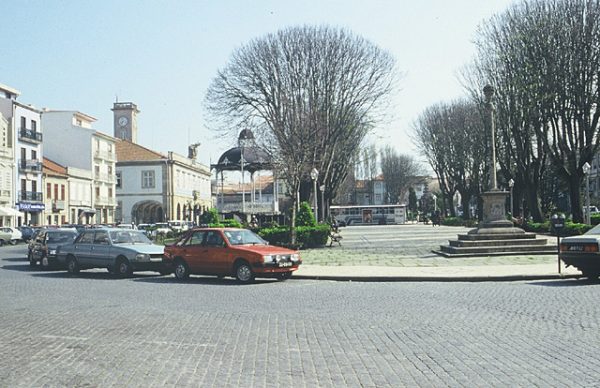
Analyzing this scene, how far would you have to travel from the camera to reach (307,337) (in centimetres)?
927

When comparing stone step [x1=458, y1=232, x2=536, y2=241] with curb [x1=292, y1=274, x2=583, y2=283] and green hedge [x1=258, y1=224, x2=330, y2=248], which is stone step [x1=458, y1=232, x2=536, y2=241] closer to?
green hedge [x1=258, y1=224, x2=330, y2=248]

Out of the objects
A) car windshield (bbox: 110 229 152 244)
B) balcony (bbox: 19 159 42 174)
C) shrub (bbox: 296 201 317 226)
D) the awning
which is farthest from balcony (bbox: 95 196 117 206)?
car windshield (bbox: 110 229 152 244)

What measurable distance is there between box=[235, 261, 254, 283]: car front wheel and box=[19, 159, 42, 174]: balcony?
4994 cm

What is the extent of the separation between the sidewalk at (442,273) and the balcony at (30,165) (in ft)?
159

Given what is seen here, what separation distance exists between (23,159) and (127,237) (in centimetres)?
4567

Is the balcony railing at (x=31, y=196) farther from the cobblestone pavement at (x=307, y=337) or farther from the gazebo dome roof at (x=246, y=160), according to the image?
the cobblestone pavement at (x=307, y=337)

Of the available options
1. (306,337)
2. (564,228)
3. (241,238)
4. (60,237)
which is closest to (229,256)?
(241,238)

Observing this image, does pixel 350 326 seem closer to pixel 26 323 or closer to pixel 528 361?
pixel 528 361

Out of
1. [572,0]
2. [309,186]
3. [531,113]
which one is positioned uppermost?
[572,0]

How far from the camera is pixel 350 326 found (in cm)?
1015

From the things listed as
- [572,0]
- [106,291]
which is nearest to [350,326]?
[106,291]

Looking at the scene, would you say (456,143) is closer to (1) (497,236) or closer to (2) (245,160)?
(2) (245,160)

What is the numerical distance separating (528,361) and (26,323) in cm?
791

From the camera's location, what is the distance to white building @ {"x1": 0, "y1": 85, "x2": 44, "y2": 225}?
60.3 m
